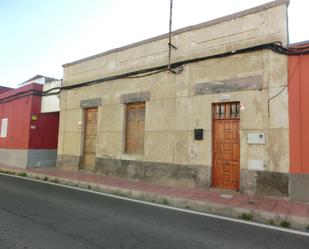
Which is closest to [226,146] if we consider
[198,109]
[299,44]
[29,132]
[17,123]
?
[198,109]

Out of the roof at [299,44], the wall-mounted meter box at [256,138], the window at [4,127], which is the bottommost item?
the wall-mounted meter box at [256,138]

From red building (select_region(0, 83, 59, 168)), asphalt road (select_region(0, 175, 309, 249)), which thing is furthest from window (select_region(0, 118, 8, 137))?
asphalt road (select_region(0, 175, 309, 249))

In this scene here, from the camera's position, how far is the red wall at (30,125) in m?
14.0

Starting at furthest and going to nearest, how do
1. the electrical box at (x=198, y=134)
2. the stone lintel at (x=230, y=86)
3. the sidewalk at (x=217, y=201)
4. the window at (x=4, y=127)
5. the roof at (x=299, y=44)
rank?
the window at (x=4, y=127) < the electrical box at (x=198, y=134) < the stone lintel at (x=230, y=86) < the roof at (x=299, y=44) < the sidewalk at (x=217, y=201)

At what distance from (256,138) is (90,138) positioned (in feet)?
24.0

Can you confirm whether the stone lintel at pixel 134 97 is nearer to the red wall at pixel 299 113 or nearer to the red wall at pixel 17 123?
the red wall at pixel 299 113

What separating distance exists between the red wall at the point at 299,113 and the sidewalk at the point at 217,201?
1.06 metres

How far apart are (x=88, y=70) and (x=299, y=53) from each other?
8.68m

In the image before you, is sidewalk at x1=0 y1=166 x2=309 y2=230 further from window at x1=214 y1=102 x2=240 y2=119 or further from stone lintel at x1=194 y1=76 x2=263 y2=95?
stone lintel at x1=194 y1=76 x2=263 y2=95

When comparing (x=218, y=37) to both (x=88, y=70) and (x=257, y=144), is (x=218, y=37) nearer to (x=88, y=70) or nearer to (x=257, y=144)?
(x=257, y=144)

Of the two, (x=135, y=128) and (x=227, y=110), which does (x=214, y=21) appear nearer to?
(x=227, y=110)

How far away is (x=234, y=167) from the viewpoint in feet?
26.2

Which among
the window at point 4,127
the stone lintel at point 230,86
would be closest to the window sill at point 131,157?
the stone lintel at point 230,86

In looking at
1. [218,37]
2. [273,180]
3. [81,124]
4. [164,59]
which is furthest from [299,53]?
[81,124]
